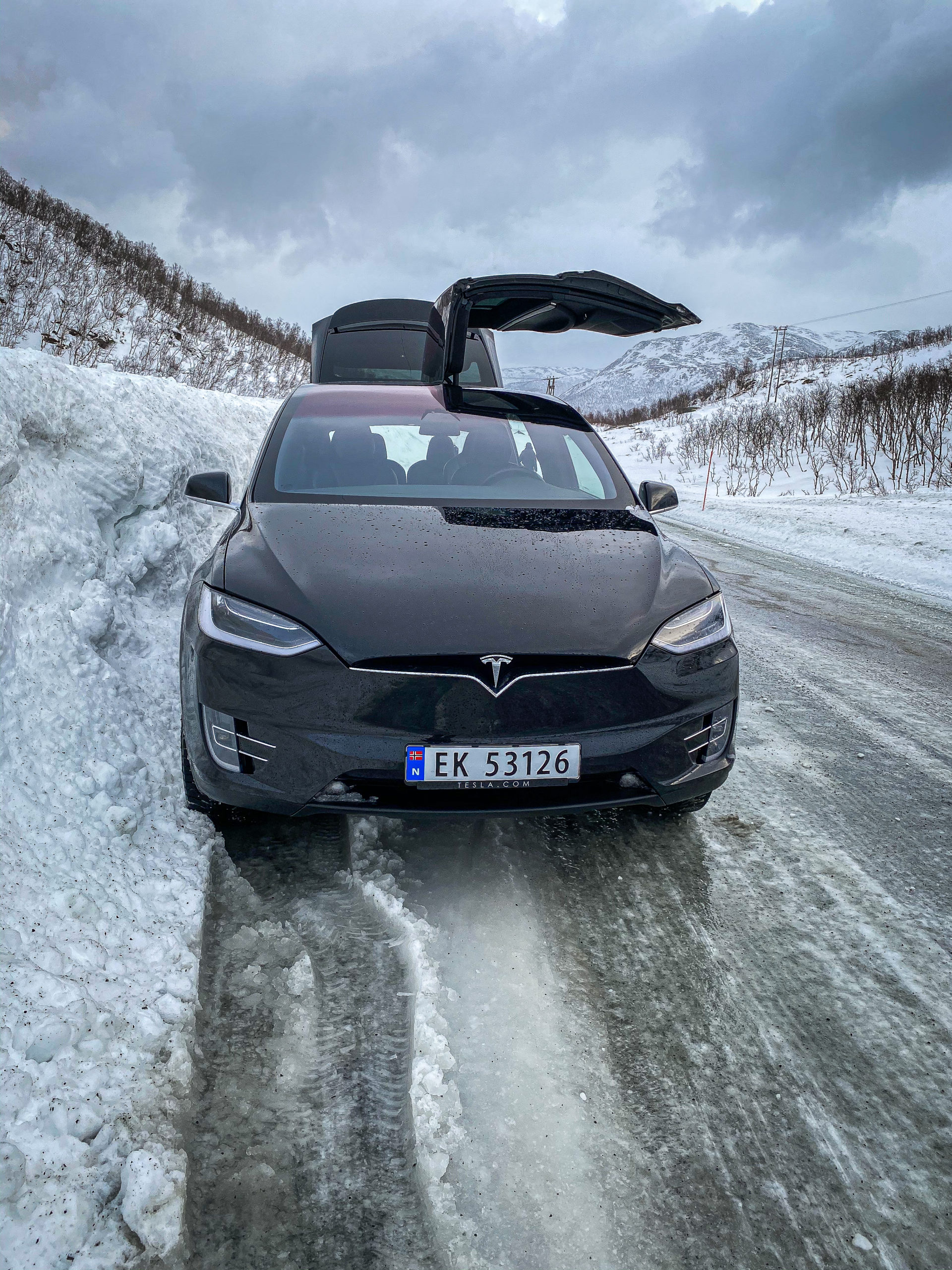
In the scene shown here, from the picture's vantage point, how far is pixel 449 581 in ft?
7.61

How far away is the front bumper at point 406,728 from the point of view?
2.07 metres

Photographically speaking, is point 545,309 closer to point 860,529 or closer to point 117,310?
point 860,529

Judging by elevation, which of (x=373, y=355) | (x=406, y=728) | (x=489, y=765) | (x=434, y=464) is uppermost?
(x=373, y=355)

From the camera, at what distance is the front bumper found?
2.07 metres

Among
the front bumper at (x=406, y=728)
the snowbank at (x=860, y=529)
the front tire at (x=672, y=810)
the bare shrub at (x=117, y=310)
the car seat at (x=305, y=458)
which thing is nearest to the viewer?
the front bumper at (x=406, y=728)

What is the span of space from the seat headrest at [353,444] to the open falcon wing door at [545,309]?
3.27 feet

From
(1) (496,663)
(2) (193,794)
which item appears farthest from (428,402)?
(2) (193,794)

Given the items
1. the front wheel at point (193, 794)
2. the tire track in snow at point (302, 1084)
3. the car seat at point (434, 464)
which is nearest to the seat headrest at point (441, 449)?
the car seat at point (434, 464)

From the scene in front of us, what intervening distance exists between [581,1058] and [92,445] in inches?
146

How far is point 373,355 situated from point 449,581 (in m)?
6.10

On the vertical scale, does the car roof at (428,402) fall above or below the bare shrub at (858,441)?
below

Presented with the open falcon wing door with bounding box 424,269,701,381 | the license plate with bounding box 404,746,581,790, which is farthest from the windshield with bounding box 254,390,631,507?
the license plate with bounding box 404,746,581,790

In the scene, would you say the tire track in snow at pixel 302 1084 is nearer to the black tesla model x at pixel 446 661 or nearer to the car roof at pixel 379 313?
the black tesla model x at pixel 446 661

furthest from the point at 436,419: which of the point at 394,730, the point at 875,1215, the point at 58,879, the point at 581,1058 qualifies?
the point at 875,1215
